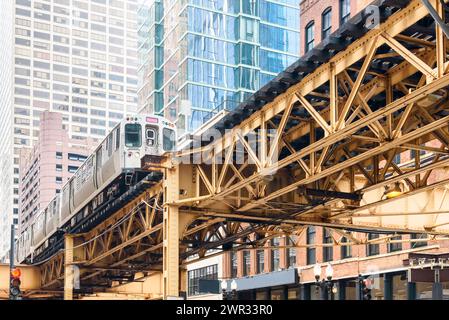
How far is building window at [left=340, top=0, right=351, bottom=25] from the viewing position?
1735 inches

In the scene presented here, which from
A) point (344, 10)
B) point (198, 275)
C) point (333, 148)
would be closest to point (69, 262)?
point (344, 10)

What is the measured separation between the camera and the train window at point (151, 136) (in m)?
32.2

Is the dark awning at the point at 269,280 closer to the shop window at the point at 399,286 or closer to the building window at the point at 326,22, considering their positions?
the shop window at the point at 399,286

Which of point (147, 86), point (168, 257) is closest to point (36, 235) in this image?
point (168, 257)

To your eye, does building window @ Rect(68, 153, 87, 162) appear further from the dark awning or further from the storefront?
the dark awning

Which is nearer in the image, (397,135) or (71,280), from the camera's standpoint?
(397,135)

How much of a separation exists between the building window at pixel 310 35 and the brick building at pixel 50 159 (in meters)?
124

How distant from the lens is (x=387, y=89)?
623 inches

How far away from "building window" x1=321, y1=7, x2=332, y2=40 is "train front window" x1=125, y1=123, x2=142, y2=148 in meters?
18.4

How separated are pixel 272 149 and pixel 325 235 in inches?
1087

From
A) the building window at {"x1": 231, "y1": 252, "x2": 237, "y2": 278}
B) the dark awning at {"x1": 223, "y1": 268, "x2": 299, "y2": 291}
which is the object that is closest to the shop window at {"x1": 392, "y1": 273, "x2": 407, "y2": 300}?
the dark awning at {"x1": 223, "y1": 268, "x2": 299, "y2": 291}

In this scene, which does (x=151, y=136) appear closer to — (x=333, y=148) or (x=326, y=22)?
(x=333, y=148)

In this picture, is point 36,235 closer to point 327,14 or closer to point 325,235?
point 325,235

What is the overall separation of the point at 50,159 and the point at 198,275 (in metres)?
109
